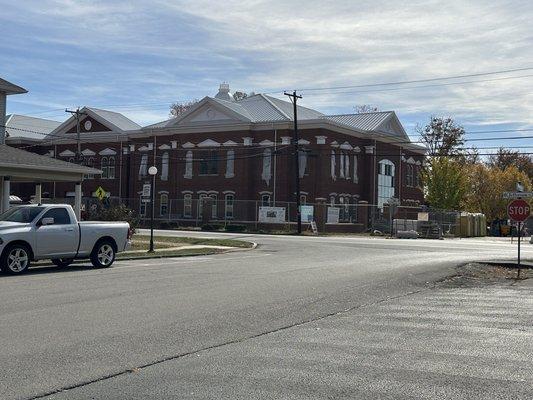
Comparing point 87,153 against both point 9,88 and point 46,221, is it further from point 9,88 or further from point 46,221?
point 46,221

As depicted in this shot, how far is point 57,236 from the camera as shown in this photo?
695 inches

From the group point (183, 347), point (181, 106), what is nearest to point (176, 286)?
point (183, 347)

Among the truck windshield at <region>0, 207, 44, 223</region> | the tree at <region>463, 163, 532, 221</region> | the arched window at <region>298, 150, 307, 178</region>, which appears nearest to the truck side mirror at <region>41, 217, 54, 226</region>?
the truck windshield at <region>0, 207, 44, 223</region>

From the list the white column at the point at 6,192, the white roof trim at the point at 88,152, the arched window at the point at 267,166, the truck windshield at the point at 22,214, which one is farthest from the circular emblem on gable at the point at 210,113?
the truck windshield at the point at 22,214

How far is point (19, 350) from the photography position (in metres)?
7.77

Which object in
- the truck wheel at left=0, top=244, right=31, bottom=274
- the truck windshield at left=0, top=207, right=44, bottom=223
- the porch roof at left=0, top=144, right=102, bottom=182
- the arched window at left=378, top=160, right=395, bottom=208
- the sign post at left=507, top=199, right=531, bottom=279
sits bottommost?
the truck wheel at left=0, top=244, right=31, bottom=274

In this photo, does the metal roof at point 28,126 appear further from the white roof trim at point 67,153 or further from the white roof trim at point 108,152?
the white roof trim at point 108,152

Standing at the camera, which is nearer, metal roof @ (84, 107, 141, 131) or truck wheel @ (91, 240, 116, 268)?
truck wheel @ (91, 240, 116, 268)

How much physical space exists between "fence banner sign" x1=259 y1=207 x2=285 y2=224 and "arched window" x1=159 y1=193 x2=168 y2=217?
1258cm

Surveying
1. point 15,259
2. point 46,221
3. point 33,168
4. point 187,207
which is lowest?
point 15,259

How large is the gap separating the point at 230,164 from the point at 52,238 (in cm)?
4383

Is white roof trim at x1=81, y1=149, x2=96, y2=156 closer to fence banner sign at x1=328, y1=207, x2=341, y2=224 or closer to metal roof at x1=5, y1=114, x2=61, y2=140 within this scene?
metal roof at x1=5, y1=114, x2=61, y2=140

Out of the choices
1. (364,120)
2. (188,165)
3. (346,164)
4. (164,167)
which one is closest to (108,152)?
(164,167)

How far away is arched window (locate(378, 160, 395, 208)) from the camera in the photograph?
65.8 m
